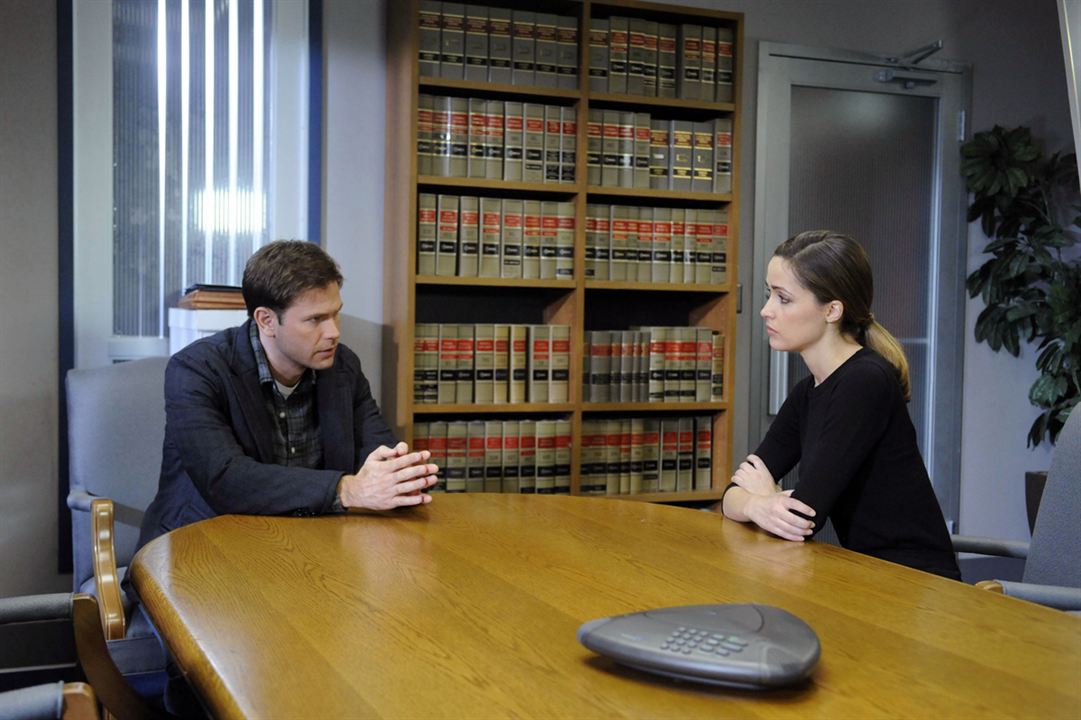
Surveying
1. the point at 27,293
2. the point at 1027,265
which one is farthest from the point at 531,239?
the point at 1027,265

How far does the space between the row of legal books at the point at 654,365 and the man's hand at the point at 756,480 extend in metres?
1.65

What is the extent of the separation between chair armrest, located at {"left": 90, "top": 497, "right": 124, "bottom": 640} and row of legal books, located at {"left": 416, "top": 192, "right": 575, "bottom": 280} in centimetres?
164

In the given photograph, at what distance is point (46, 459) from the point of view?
3227mm

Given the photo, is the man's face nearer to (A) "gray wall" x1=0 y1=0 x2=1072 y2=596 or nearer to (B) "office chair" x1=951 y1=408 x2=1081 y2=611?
(A) "gray wall" x1=0 y1=0 x2=1072 y2=596

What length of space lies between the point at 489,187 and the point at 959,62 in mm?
2413

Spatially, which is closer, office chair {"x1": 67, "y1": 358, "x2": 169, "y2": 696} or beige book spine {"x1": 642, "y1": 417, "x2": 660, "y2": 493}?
office chair {"x1": 67, "y1": 358, "x2": 169, "y2": 696}

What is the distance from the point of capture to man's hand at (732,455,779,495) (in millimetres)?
1902

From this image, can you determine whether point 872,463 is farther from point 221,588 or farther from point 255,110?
point 255,110

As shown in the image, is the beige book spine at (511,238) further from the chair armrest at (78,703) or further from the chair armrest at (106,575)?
the chair armrest at (78,703)

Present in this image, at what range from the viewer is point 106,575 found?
185 cm

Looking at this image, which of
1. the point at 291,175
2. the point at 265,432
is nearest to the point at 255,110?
the point at 291,175

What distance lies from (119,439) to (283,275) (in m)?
0.71

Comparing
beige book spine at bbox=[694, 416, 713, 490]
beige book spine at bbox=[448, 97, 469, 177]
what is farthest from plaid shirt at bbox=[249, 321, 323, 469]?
beige book spine at bbox=[694, 416, 713, 490]

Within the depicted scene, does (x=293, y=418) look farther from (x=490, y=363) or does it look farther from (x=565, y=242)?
(x=565, y=242)
